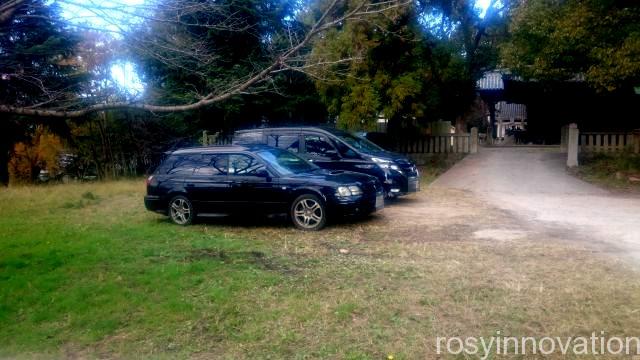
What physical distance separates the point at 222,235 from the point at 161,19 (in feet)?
11.8

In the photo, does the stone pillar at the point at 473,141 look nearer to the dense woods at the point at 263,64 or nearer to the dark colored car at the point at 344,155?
the dense woods at the point at 263,64

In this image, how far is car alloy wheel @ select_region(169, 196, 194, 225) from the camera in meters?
9.80

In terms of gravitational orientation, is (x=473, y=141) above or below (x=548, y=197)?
above

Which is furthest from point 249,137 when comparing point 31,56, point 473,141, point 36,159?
point 36,159

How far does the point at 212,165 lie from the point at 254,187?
1.06m

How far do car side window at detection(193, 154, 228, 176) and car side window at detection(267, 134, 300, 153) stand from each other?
240cm

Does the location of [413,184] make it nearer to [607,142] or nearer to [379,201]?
[379,201]

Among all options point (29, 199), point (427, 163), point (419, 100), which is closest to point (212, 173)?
point (29, 199)

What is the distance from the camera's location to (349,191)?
9.02 meters

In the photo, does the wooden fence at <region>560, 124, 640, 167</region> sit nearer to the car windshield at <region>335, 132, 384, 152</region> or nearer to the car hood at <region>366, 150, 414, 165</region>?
the car hood at <region>366, 150, 414, 165</region>

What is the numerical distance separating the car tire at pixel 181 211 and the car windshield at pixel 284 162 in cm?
163

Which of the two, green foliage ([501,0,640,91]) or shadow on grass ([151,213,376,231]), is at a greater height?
green foliage ([501,0,640,91])

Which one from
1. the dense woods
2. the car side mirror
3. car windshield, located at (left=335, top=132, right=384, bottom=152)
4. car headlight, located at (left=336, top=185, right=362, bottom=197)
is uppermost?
the dense woods

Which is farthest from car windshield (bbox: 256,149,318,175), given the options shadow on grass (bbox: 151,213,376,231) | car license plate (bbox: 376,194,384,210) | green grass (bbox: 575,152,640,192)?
green grass (bbox: 575,152,640,192)
